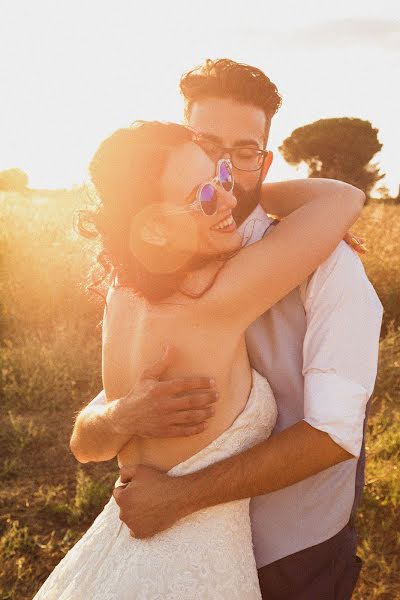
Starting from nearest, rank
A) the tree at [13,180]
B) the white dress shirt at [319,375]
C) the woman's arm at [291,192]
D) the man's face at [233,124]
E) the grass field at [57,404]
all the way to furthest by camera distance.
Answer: the white dress shirt at [319,375]
the woman's arm at [291,192]
the man's face at [233,124]
the grass field at [57,404]
the tree at [13,180]

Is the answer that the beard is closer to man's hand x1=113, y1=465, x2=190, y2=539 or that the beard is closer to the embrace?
the embrace

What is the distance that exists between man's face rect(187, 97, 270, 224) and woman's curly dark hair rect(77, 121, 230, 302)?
0.68 metres

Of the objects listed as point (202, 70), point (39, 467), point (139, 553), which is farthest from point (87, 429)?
point (39, 467)

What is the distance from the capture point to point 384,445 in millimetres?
4387

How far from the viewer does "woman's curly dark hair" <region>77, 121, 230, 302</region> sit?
173 cm

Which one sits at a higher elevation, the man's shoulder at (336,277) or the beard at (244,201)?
the beard at (244,201)

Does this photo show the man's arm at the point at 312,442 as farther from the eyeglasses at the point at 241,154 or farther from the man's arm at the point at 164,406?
the eyeglasses at the point at 241,154

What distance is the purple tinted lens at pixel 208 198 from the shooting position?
1741 millimetres

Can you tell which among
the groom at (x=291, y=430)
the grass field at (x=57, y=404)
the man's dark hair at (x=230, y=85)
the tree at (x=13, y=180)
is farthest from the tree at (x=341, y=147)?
the groom at (x=291, y=430)

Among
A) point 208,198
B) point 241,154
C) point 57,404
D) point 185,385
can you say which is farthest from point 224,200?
point 57,404

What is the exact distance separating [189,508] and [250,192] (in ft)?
3.69

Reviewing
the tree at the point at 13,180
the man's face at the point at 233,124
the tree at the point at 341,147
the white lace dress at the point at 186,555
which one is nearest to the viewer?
the white lace dress at the point at 186,555

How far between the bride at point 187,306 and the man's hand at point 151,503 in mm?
39

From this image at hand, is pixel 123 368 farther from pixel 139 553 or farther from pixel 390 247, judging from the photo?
pixel 390 247
